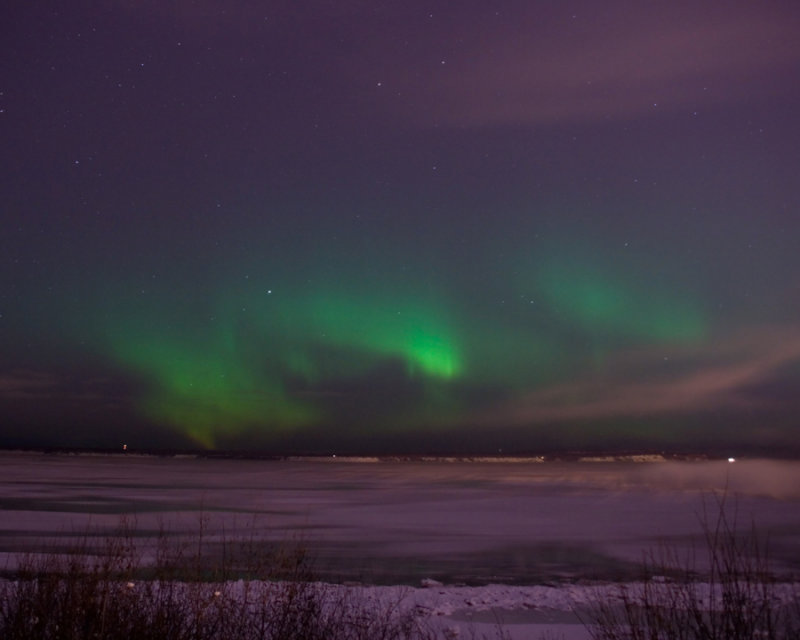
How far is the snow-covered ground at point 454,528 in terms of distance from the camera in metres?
15.8

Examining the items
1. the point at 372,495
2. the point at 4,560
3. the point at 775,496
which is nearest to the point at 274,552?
the point at 4,560

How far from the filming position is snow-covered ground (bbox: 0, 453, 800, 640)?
15750 mm

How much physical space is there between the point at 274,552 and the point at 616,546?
10.0m

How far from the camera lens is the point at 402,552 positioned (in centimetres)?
2320

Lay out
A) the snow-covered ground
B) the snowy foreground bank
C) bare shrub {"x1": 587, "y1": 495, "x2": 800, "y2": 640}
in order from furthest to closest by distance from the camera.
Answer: the snow-covered ground
the snowy foreground bank
bare shrub {"x1": 587, "y1": 495, "x2": 800, "y2": 640}

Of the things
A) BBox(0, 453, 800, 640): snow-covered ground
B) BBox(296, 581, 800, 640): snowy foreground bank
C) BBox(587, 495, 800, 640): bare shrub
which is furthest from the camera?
BBox(0, 453, 800, 640): snow-covered ground

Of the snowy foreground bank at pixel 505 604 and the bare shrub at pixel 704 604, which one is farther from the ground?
the bare shrub at pixel 704 604

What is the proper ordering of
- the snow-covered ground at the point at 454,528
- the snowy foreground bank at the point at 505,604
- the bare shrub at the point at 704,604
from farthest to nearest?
the snow-covered ground at the point at 454,528 < the snowy foreground bank at the point at 505,604 < the bare shrub at the point at 704,604

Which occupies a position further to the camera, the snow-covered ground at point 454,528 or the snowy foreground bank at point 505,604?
→ the snow-covered ground at point 454,528

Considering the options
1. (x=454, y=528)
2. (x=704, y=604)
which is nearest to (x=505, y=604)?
(x=704, y=604)

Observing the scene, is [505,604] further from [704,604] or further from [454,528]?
[454,528]

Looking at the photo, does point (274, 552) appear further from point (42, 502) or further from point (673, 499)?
point (673, 499)

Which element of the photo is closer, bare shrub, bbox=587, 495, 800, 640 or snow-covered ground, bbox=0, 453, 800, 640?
bare shrub, bbox=587, 495, 800, 640

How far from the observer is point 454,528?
97.2 feet
